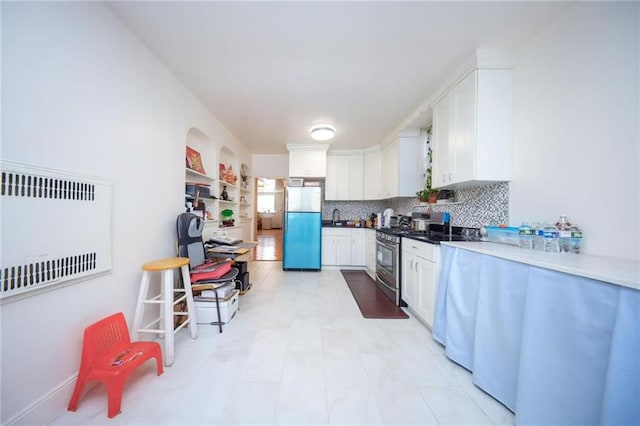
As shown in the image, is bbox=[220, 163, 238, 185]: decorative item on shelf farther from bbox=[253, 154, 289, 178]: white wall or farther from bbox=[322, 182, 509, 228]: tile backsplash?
bbox=[322, 182, 509, 228]: tile backsplash

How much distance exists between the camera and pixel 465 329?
162cm

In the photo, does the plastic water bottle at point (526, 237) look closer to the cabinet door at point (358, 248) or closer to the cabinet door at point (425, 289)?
the cabinet door at point (425, 289)

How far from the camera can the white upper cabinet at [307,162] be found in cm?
442

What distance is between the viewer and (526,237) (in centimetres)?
168

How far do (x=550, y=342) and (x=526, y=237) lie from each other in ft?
3.06

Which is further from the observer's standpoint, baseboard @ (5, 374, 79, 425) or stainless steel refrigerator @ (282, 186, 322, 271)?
stainless steel refrigerator @ (282, 186, 322, 271)

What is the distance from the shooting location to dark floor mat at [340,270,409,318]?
2.54 metres

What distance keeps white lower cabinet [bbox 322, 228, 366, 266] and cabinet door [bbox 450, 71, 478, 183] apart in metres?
2.49

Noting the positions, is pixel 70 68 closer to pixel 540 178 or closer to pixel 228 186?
pixel 228 186

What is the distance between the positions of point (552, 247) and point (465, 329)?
2.75 ft

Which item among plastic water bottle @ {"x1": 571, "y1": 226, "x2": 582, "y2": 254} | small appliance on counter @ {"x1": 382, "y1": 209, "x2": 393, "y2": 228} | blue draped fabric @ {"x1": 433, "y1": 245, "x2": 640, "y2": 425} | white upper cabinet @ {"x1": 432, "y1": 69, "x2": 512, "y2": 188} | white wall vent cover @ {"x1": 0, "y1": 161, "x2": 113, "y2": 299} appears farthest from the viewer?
small appliance on counter @ {"x1": 382, "y1": 209, "x2": 393, "y2": 228}

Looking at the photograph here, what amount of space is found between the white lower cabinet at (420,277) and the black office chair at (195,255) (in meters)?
2.00

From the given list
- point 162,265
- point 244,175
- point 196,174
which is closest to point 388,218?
point 244,175

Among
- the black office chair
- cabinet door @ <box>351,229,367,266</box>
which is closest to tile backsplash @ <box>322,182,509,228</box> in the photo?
cabinet door @ <box>351,229,367,266</box>
